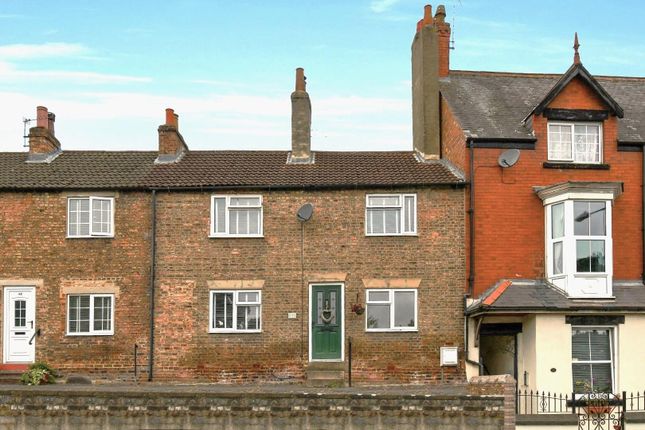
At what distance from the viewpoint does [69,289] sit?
25484 millimetres

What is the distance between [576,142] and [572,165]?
791 mm

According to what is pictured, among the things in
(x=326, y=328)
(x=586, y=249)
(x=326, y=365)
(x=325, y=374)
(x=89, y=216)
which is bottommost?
(x=325, y=374)

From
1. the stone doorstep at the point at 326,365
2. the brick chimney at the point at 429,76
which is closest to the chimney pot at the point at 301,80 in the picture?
the brick chimney at the point at 429,76

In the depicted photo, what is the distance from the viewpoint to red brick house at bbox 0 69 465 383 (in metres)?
25.2

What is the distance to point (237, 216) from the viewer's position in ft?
85.1

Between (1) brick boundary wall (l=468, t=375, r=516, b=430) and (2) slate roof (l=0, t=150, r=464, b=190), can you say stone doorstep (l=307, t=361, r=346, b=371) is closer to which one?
(2) slate roof (l=0, t=150, r=464, b=190)

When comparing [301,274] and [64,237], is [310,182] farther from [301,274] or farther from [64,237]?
[64,237]

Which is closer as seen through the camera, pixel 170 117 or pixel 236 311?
pixel 236 311

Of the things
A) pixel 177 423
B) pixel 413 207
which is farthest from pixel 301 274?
pixel 177 423

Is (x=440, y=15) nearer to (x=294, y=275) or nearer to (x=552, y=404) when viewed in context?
(x=294, y=275)

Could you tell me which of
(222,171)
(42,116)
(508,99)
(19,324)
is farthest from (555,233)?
(42,116)

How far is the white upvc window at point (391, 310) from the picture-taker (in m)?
25.4

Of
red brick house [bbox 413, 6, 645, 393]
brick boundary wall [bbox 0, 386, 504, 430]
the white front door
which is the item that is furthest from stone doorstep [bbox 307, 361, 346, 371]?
the white front door

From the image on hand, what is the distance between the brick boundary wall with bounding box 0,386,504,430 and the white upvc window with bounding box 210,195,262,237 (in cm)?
835
